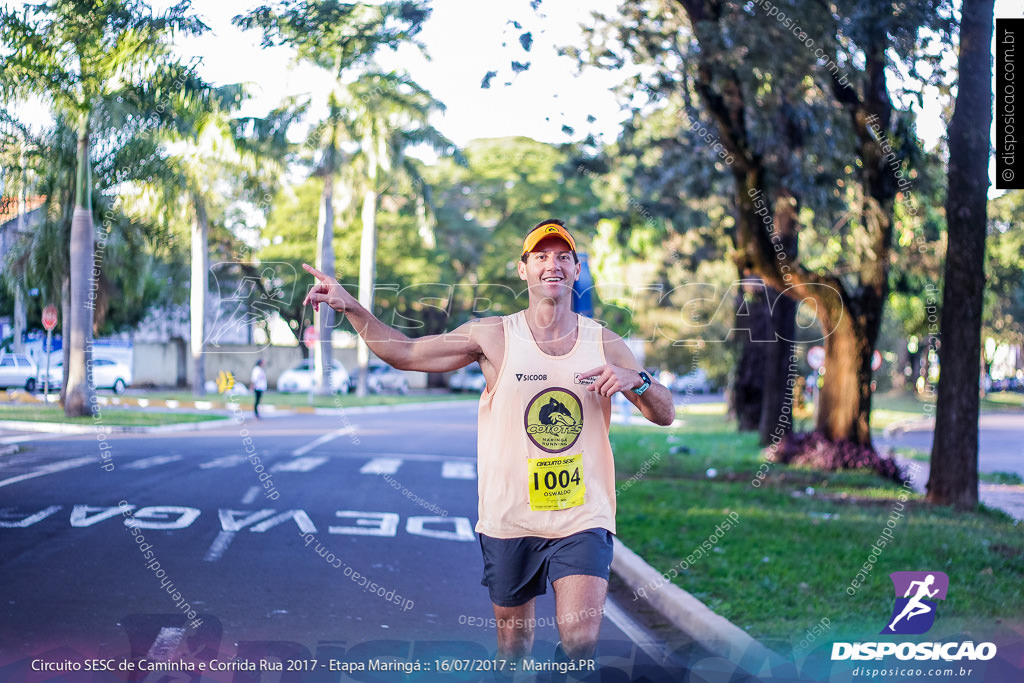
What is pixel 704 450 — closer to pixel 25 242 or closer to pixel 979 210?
pixel 979 210

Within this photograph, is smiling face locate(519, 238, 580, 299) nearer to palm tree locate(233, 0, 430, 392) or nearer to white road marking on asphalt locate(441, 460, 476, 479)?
palm tree locate(233, 0, 430, 392)

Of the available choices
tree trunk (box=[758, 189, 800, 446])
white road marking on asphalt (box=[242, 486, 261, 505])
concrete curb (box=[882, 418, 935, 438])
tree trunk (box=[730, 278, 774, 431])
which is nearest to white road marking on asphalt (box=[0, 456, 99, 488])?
white road marking on asphalt (box=[242, 486, 261, 505])

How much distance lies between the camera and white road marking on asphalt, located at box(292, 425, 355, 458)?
16.3 m

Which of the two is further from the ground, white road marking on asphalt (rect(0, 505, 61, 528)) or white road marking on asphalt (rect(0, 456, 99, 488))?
white road marking on asphalt (rect(0, 456, 99, 488))

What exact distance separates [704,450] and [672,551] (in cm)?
1202

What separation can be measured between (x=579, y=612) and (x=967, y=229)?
28.7ft

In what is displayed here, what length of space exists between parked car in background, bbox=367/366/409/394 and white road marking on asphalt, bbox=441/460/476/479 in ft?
94.8

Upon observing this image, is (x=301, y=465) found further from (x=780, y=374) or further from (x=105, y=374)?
(x=780, y=374)

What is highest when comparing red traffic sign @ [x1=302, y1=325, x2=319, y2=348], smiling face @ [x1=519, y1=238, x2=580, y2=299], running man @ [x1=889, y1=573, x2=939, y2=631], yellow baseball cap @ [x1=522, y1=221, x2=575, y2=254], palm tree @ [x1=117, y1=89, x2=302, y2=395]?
palm tree @ [x1=117, y1=89, x2=302, y2=395]

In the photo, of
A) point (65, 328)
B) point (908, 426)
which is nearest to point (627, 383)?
point (65, 328)

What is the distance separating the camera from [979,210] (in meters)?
11.2

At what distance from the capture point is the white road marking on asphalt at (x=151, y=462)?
851 centimetres

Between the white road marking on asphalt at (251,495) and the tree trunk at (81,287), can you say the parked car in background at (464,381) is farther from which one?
the tree trunk at (81,287)

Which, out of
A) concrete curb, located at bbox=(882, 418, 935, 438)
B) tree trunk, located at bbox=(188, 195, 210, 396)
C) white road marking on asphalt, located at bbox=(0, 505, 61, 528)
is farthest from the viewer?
concrete curb, located at bbox=(882, 418, 935, 438)
